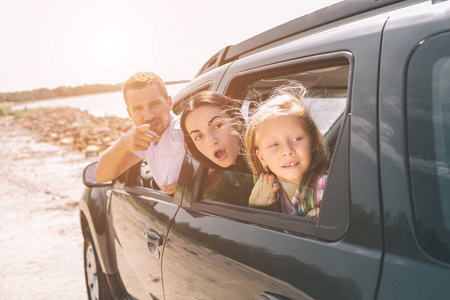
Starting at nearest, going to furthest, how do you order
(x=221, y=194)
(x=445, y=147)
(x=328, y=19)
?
(x=445, y=147) < (x=328, y=19) < (x=221, y=194)

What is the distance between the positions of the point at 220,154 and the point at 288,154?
0.42 meters

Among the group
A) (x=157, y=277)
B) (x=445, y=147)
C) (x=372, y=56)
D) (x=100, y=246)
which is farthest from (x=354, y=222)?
(x=100, y=246)

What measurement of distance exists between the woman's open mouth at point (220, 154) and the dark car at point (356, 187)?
0.07 meters

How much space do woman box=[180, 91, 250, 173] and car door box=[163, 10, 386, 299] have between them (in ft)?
0.19

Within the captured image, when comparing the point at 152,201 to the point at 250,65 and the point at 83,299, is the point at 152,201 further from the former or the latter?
the point at 83,299

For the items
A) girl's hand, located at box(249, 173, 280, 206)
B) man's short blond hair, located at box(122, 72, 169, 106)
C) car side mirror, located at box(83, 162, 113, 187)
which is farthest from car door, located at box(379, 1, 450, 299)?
car side mirror, located at box(83, 162, 113, 187)

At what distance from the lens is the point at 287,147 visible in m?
1.40

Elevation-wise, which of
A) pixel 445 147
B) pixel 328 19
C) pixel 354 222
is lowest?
pixel 354 222

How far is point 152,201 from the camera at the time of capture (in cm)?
212

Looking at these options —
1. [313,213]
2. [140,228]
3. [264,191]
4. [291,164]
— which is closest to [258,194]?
[264,191]

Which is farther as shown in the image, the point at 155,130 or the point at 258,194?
the point at 155,130

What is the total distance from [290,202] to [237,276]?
0.31m

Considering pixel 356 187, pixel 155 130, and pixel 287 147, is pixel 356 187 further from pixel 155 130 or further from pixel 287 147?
pixel 155 130

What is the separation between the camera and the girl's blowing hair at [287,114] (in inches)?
53.9
